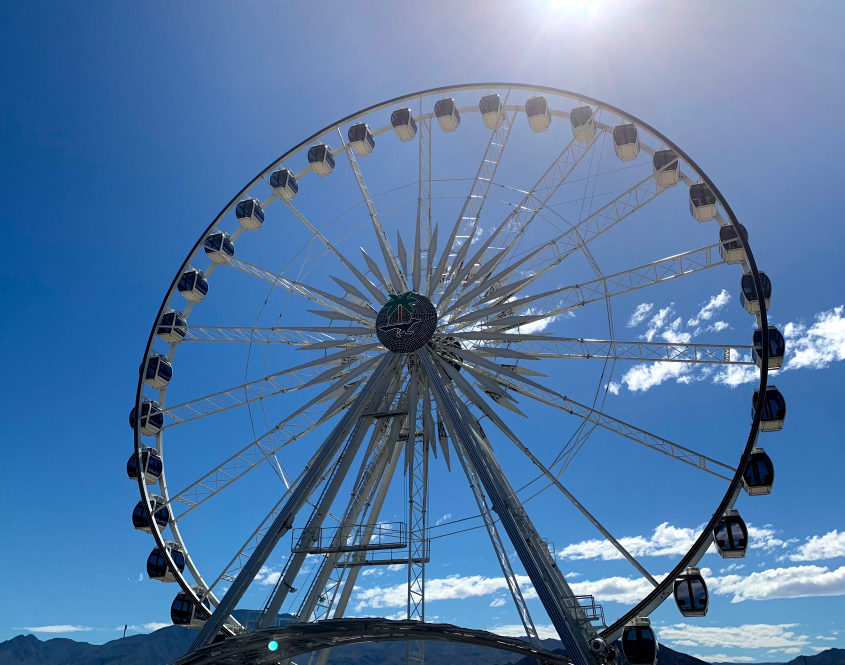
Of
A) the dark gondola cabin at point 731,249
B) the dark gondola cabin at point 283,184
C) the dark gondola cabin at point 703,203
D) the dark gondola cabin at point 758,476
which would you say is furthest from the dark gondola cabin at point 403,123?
the dark gondola cabin at point 758,476

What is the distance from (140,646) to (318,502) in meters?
210

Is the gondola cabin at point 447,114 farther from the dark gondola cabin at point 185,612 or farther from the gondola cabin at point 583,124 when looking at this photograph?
the dark gondola cabin at point 185,612

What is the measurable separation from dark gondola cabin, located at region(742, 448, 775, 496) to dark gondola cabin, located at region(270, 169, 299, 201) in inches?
663

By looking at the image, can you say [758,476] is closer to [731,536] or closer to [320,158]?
[731,536]

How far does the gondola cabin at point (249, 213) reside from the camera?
2439 centimetres

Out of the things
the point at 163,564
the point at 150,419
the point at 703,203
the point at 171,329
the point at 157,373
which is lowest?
the point at 163,564

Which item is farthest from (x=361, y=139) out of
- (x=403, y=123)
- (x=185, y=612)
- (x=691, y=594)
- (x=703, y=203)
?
(x=691, y=594)

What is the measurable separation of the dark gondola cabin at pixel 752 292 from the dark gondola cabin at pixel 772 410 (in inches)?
111

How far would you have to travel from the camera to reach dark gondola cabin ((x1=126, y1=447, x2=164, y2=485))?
22469mm

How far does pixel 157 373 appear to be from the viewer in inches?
926

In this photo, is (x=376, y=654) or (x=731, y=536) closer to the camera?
(x=731, y=536)

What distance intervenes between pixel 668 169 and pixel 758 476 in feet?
31.1

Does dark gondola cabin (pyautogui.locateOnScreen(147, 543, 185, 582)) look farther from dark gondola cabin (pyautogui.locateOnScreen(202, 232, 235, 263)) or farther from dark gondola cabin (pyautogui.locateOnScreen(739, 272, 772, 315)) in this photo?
dark gondola cabin (pyautogui.locateOnScreen(739, 272, 772, 315))

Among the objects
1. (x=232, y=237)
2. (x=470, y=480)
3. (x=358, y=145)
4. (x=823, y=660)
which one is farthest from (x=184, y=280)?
(x=823, y=660)
